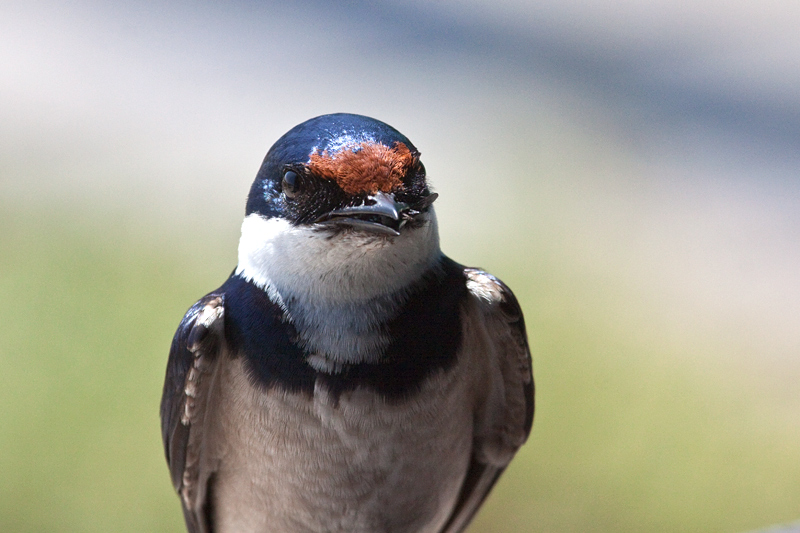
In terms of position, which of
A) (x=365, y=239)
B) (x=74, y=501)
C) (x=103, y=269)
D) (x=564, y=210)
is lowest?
(x=74, y=501)

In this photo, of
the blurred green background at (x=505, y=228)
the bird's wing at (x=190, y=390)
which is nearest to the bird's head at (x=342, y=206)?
the bird's wing at (x=190, y=390)

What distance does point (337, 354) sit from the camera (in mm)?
1919

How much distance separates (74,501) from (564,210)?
348cm

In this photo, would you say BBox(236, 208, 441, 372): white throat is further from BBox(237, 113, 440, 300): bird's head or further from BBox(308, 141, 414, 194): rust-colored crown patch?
BBox(308, 141, 414, 194): rust-colored crown patch

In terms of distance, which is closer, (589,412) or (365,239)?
(365,239)

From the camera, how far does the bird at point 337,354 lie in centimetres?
174

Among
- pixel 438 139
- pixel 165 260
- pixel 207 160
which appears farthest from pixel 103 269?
pixel 438 139

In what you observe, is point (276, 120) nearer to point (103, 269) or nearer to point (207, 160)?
point (207, 160)

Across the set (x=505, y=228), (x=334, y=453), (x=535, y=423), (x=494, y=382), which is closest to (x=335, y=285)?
(x=334, y=453)

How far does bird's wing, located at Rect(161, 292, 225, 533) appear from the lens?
2.01m

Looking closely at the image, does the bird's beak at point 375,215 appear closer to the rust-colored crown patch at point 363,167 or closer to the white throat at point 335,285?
the rust-colored crown patch at point 363,167

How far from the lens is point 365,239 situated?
170 cm

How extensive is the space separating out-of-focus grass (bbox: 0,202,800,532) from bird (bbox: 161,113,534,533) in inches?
59.3

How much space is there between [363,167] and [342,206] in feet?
0.29
